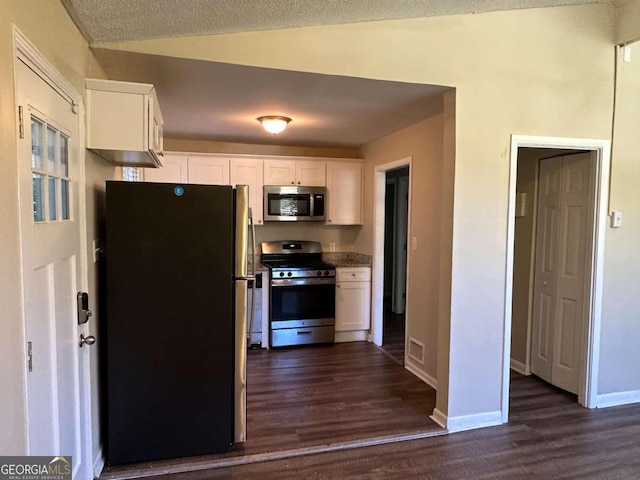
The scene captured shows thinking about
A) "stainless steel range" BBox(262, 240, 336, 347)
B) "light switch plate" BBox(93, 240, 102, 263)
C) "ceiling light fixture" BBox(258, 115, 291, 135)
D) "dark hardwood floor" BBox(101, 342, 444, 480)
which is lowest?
"dark hardwood floor" BBox(101, 342, 444, 480)

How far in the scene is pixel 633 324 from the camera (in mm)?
3381

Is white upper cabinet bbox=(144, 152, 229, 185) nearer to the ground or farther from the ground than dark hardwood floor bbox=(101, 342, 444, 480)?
farther from the ground

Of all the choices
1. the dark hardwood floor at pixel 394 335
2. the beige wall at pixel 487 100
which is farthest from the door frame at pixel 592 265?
the dark hardwood floor at pixel 394 335

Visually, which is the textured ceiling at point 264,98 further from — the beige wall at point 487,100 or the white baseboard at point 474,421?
the white baseboard at point 474,421

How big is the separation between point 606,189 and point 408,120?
168cm

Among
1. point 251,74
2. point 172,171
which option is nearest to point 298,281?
point 172,171

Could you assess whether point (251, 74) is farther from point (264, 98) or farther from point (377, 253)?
point (377, 253)

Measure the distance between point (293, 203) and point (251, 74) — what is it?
2480 mm

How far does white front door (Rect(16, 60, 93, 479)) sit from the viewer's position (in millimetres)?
1445

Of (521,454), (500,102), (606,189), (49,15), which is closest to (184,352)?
(49,15)

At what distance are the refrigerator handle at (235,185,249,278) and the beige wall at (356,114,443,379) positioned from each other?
181cm

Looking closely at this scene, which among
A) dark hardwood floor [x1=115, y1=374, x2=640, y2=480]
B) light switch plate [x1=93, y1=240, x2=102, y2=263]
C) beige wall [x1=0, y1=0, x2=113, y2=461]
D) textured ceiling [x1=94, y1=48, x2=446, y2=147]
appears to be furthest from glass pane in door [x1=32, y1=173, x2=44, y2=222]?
dark hardwood floor [x1=115, y1=374, x2=640, y2=480]

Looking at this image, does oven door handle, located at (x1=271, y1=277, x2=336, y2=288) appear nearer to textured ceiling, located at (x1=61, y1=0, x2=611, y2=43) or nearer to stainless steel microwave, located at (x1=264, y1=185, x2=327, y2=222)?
stainless steel microwave, located at (x1=264, y1=185, x2=327, y2=222)

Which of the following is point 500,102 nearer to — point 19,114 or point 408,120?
point 408,120
